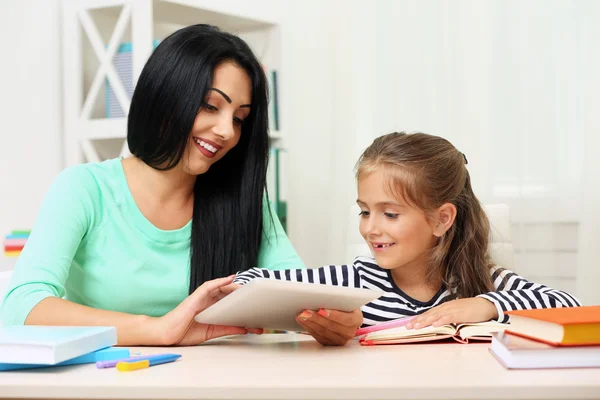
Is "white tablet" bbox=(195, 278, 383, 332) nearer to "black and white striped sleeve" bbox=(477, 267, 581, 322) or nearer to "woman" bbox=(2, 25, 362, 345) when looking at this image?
"woman" bbox=(2, 25, 362, 345)

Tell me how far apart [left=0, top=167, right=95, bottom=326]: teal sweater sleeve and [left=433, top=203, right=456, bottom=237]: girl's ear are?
28.6 inches

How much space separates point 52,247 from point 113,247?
192 millimetres

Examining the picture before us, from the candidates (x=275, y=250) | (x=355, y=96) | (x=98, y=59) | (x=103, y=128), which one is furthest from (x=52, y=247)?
(x=355, y=96)

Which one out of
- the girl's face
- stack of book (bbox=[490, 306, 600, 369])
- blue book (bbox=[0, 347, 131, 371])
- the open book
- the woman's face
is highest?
the woman's face

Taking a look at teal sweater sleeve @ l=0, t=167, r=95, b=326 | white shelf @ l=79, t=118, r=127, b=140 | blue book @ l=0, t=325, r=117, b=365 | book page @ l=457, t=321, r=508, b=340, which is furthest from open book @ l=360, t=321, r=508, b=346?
white shelf @ l=79, t=118, r=127, b=140

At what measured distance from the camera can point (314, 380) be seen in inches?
29.5

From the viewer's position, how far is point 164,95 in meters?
1.38

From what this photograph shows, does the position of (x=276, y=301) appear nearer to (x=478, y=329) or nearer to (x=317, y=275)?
(x=478, y=329)

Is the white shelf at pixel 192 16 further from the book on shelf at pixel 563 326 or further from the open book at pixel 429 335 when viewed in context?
the book on shelf at pixel 563 326

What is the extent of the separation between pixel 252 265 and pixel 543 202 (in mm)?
1325

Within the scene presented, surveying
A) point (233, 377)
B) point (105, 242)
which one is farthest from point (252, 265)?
point (233, 377)

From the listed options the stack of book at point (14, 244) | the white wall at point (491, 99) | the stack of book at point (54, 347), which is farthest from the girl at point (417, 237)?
the white wall at point (491, 99)

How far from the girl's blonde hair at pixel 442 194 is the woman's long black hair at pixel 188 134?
256mm

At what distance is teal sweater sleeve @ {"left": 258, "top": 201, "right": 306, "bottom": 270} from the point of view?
154 cm
